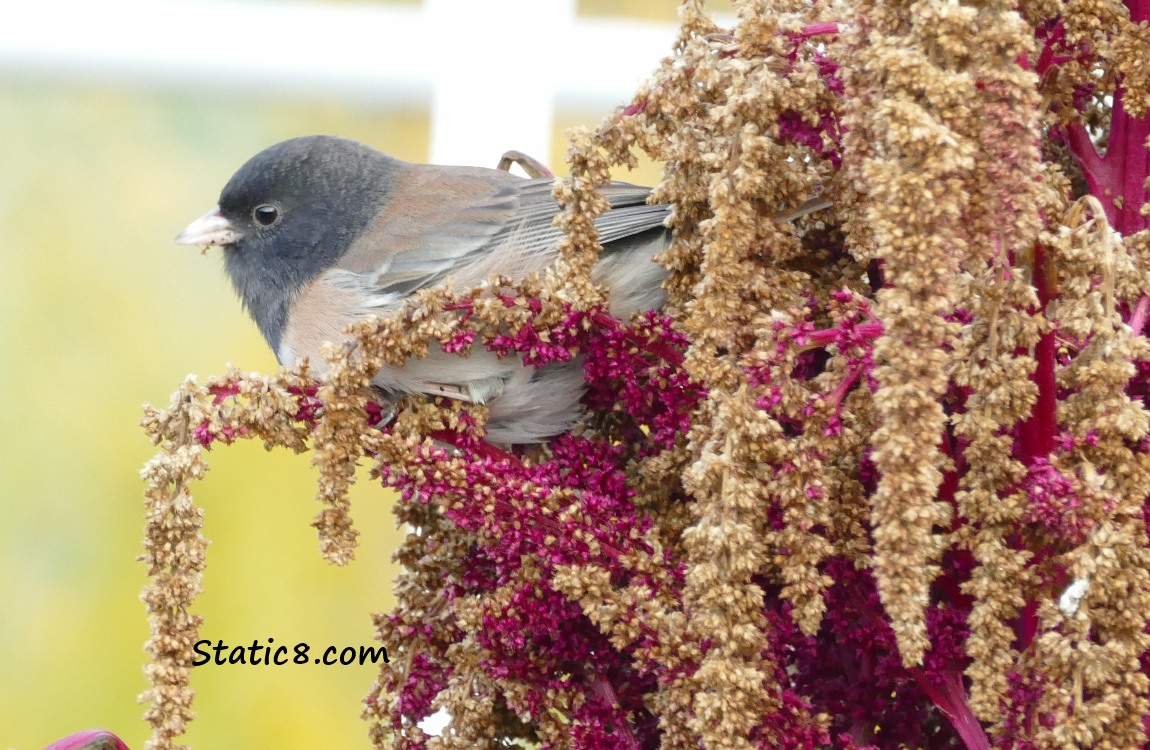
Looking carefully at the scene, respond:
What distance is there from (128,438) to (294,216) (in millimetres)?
750

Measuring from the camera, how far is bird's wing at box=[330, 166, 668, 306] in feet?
3.22

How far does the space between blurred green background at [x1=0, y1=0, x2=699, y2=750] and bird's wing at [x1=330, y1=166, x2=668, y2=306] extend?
64cm

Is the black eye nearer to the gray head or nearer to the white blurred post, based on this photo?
the gray head

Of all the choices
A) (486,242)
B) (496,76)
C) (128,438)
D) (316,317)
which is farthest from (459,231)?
(128,438)

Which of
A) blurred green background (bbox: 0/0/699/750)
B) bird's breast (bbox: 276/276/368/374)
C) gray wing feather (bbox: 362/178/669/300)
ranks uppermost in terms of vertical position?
gray wing feather (bbox: 362/178/669/300)

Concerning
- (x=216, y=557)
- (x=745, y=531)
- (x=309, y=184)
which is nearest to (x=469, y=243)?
(x=309, y=184)

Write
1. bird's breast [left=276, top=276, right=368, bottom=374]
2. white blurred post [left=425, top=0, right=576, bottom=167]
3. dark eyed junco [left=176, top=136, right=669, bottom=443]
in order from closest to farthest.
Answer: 1. dark eyed junco [left=176, top=136, right=669, bottom=443]
2. bird's breast [left=276, top=276, right=368, bottom=374]
3. white blurred post [left=425, top=0, right=576, bottom=167]

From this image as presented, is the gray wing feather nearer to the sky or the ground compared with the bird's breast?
nearer to the sky

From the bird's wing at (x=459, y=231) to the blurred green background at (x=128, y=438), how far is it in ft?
2.10

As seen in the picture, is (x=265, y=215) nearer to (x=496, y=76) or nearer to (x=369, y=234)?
(x=369, y=234)

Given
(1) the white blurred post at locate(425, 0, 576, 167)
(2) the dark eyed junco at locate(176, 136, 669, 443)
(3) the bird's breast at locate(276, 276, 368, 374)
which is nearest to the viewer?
(2) the dark eyed junco at locate(176, 136, 669, 443)

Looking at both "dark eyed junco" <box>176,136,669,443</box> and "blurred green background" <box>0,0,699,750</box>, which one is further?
"blurred green background" <box>0,0,699,750</box>

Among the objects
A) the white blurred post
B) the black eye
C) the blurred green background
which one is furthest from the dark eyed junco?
the blurred green background

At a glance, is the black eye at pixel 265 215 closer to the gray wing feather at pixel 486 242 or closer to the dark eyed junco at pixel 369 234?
the dark eyed junco at pixel 369 234
